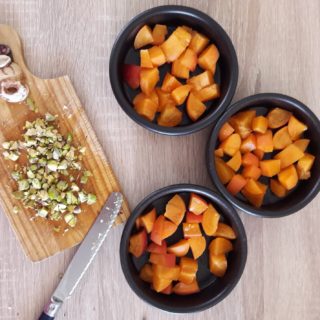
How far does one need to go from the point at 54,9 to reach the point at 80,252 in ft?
2.05

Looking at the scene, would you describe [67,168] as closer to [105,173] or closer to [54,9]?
[105,173]

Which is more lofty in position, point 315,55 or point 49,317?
point 315,55

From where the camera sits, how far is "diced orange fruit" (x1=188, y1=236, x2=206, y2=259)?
4.00 ft

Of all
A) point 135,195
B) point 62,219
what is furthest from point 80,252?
point 135,195

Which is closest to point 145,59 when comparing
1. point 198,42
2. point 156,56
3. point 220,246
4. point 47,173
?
point 156,56

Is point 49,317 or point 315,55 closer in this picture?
point 49,317

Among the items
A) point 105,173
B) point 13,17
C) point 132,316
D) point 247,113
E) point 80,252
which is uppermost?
point 13,17

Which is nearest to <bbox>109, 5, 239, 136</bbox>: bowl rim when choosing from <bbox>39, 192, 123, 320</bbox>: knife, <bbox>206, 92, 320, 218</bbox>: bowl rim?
<bbox>206, 92, 320, 218</bbox>: bowl rim

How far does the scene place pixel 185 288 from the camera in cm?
123

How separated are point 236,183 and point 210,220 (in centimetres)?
11

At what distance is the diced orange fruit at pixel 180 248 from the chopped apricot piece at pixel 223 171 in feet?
0.57

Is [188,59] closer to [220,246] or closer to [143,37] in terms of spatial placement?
[143,37]

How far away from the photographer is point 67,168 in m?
1.27

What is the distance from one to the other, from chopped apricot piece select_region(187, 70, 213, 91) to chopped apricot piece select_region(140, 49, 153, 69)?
11 cm
